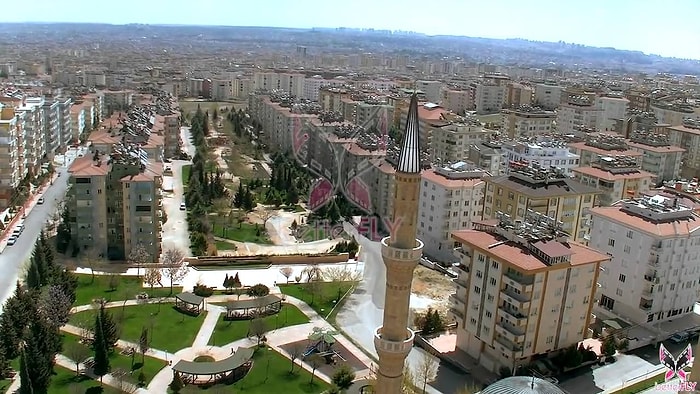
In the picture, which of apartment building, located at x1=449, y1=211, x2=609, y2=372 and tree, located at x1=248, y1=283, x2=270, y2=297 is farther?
tree, located at x1=248, y1=283, x2=270, y2=297

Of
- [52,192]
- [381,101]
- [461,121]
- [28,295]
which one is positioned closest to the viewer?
[28,295]

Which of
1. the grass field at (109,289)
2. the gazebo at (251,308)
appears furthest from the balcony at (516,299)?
the grass field at (109,289)

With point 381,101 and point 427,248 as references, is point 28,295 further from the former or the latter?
point 381,101

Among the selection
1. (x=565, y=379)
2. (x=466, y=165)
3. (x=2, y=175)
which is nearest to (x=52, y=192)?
(x=2, y=175)

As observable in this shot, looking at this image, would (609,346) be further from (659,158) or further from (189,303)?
(659,158)

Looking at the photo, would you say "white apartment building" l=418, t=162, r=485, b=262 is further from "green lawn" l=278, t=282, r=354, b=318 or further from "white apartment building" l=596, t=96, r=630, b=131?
"white apartment building" l=596, t=96, r=630, b=131

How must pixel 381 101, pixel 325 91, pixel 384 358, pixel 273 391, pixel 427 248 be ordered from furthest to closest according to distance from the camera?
pixel 325 91 < pixel 381 101 < pixel 427 248 < pixel 273 391 < pixel 384 358

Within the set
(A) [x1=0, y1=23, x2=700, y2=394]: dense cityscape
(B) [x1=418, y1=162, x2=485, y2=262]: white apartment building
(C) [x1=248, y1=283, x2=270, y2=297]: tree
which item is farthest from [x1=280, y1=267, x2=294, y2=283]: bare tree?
(B) [x1=418, y1=162, x2=485, y2=262]: white apartment building
